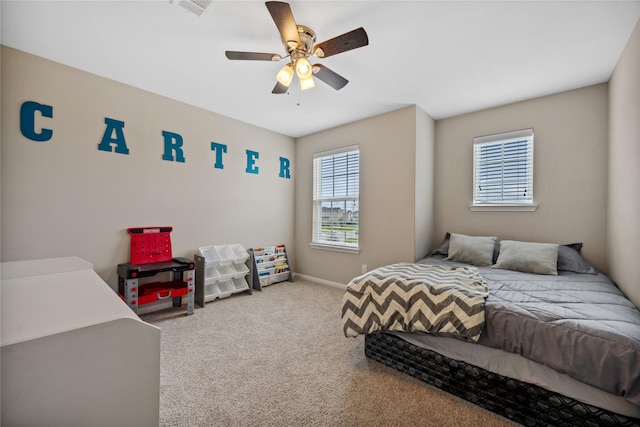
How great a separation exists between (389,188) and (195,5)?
269 centimetres

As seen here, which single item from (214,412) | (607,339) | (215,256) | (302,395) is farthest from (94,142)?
(607,339)

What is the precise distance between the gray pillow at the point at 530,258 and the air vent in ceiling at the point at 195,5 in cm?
334

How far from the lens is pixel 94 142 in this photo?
8.73ft

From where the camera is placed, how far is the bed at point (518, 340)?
51.1 inches

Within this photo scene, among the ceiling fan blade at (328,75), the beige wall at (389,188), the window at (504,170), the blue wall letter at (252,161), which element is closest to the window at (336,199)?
the beige wall at (389,188)

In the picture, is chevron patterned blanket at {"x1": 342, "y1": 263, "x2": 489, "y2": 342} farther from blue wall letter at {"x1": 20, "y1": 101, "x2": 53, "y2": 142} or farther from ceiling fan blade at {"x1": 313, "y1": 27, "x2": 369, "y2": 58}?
blue wall letter at {"x1": 20, "y1": 101, "x2": 53, "y2": 142}

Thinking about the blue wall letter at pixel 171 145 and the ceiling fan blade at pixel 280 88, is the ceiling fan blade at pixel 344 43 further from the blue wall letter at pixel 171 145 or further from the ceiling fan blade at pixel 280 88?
the blue wall letter at pixel 171 145

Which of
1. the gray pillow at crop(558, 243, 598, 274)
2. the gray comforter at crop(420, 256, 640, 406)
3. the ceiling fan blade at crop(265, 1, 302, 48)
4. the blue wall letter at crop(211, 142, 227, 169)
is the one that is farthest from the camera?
the blue wall letter at crop(211, 142, 227, 169)

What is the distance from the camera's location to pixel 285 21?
163 cm

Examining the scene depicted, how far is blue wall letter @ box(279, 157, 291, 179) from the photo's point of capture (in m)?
4.50

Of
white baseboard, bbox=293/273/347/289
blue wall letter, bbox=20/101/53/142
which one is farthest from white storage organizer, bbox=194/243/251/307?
blue wall letter, bbox=20/101/53/142

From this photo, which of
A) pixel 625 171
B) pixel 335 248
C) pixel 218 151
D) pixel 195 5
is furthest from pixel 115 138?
pixel 625 171

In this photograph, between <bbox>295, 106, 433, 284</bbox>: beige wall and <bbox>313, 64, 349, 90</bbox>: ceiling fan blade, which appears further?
<bbox>295, 106, 433, 284</bbox>: beige wall

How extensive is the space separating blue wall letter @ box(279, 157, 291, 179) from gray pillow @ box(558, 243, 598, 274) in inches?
145
